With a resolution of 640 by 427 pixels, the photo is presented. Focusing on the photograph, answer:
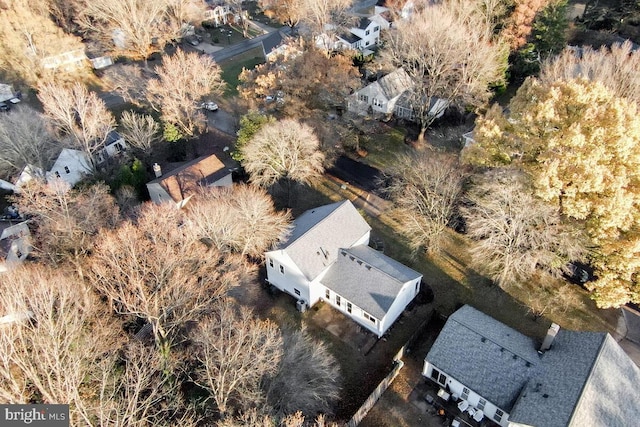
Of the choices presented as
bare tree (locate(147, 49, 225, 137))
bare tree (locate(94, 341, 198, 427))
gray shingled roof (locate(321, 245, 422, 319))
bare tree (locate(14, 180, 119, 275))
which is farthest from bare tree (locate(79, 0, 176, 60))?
bare tree (locate(94, 341, 198, 427))

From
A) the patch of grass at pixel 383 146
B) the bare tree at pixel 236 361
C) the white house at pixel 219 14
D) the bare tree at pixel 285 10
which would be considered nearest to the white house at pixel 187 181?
the patch of grass at pixel 383 146

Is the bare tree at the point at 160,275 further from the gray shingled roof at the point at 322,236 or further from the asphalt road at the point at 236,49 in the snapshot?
the asphalt road at the point at 236,49

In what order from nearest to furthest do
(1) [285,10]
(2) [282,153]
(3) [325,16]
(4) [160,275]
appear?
1. (4) [160,275]
2. (2) [282,153]
3. (3) [325,16]
4. (1) [285,10]

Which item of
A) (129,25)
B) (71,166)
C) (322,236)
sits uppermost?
(129,25)

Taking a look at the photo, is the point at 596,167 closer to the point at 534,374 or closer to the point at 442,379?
the point at 534,374

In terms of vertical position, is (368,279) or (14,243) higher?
(368,279)

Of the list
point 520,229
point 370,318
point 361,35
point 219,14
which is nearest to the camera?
point 520,229

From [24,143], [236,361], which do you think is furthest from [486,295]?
[24,143]

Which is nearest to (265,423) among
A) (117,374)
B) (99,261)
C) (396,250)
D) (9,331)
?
(117,374)
